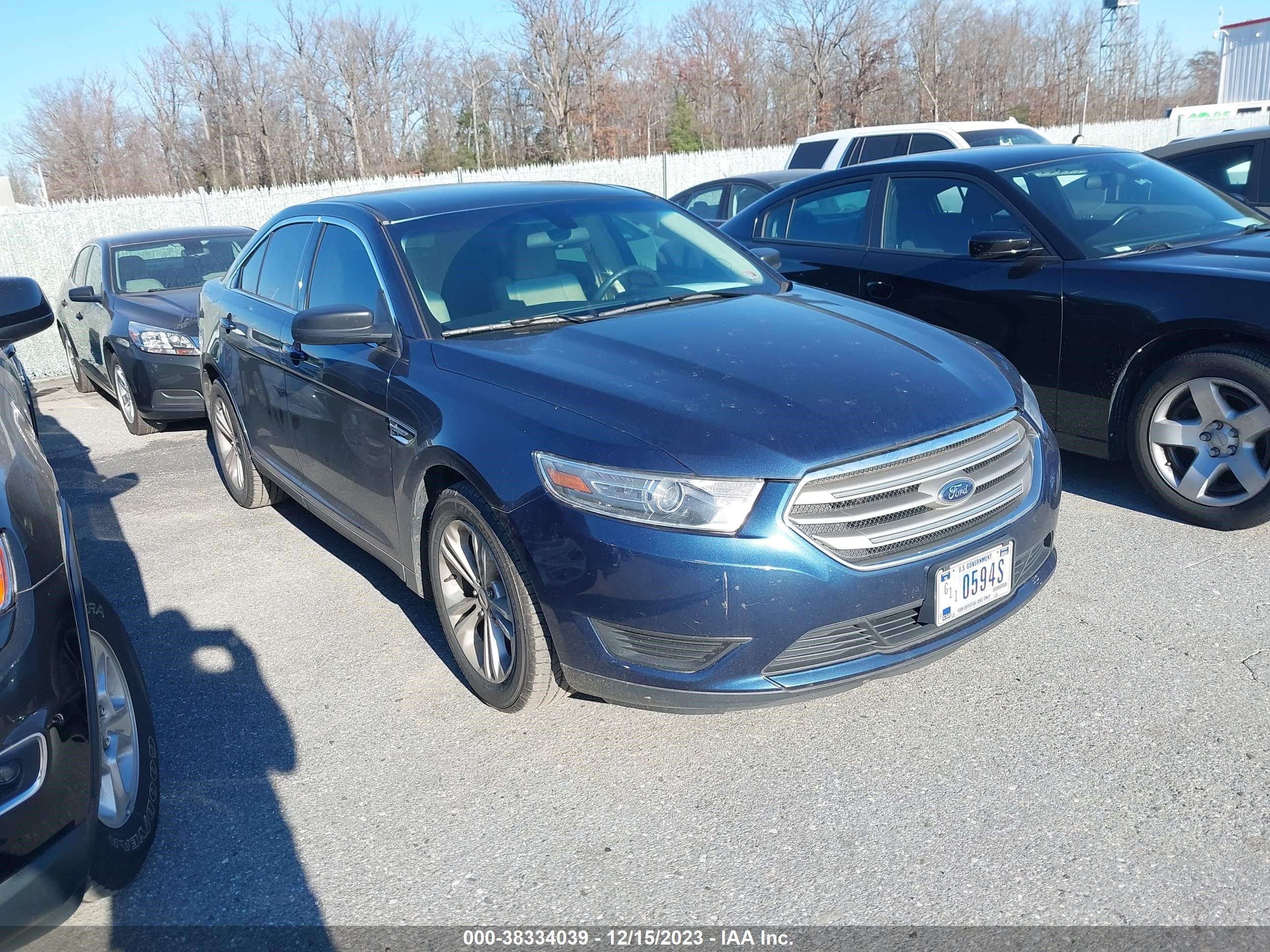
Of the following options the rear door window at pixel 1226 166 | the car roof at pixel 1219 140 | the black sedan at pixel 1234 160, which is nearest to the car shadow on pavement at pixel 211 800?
the car roof at pixel 1219 140

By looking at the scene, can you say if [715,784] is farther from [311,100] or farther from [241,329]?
[311,100]

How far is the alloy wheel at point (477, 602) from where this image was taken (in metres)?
3.34

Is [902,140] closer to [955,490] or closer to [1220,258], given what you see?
[1220,258]

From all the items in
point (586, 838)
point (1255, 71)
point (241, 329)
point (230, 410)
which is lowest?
point (586, 838)

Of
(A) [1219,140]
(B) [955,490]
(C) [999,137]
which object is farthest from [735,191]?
(B) [955,490]

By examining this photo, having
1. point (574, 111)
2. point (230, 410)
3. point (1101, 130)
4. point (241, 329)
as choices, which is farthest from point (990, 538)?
point (574, 111)

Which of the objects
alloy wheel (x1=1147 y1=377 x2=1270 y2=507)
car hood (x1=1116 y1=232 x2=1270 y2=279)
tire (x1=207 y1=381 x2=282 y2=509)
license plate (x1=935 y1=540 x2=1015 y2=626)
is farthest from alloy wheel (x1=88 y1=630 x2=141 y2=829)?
car hood (x1=1116 y1=232 x2=1270 y2=279)

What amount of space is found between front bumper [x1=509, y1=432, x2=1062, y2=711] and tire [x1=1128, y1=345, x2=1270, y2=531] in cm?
207

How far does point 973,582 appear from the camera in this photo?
3043 mm

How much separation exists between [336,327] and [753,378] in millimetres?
1510

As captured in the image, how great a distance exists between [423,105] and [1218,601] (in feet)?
160

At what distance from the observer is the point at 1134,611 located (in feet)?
12.9

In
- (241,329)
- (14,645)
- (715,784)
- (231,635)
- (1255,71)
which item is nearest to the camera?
(14,645)

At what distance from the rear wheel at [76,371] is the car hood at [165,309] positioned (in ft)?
7.36
